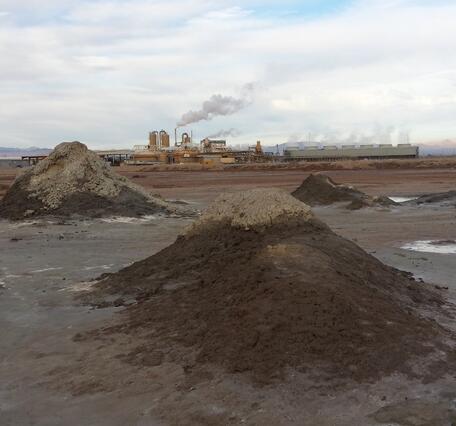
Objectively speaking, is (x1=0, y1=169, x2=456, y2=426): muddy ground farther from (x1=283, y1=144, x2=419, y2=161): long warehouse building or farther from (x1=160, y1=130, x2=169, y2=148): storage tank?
Answer: (x1=160, y1=130, x2=169, y2=148): storage tank

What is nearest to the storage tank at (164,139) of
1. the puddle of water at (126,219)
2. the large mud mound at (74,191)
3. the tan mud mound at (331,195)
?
the tan mud mound at (331,195)

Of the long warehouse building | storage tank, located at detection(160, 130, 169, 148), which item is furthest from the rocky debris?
storage tank, located at detection(160, 130, 169, 148)

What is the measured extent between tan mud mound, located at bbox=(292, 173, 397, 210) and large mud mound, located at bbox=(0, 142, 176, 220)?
780 cm

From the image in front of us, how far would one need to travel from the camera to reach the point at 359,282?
7801 mm

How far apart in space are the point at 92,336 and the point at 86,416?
235cm

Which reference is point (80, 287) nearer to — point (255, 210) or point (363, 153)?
point (255, 210)

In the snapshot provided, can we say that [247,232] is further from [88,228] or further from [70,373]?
[88,228]

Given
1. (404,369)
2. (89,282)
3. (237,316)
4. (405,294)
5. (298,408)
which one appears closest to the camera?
(298,408)

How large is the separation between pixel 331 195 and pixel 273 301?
2207 cm

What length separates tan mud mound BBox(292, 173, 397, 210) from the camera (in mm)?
26297

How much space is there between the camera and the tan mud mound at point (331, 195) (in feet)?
86.3

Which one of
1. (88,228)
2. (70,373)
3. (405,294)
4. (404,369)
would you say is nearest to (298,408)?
(404,369)

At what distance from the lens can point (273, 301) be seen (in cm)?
696

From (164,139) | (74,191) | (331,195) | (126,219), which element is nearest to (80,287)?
(126,219)
